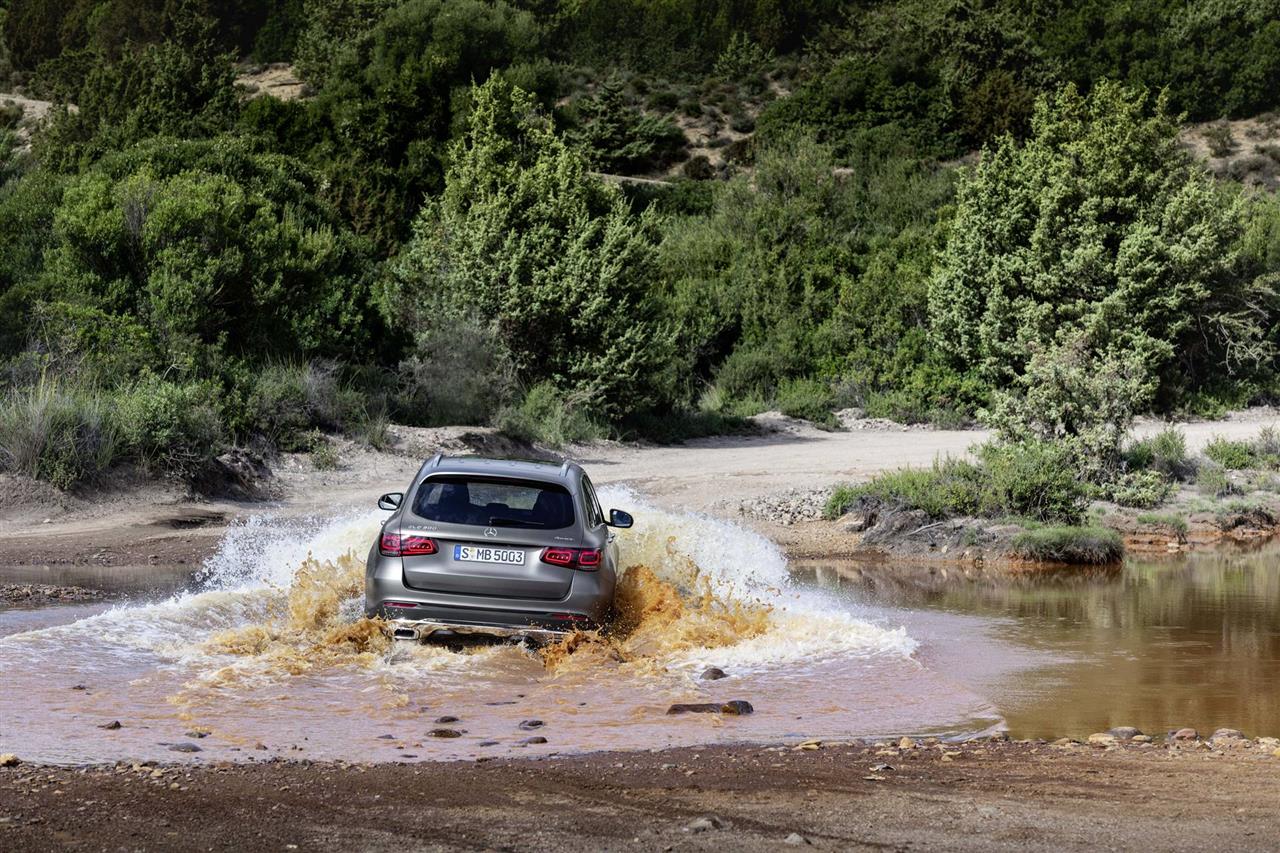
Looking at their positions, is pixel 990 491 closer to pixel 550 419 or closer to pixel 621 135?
pixel 550 419

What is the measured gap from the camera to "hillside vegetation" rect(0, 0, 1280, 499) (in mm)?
25688

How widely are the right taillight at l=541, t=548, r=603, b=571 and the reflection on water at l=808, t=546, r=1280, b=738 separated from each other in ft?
9.66

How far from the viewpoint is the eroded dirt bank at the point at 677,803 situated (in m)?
6.40

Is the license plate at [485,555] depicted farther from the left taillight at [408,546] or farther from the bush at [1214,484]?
the bush at [1214,484]

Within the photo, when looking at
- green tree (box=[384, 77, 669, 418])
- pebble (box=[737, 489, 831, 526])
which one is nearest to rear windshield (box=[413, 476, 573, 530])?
pebble (box=[737, 489, 831, 526])

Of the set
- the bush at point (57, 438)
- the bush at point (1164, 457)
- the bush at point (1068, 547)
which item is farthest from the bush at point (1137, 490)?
the bush at point (57, 438)

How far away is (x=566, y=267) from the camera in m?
34.0

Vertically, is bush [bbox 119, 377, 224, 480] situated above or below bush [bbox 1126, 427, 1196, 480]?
→ above

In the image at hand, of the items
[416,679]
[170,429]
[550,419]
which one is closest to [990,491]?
[170,429]

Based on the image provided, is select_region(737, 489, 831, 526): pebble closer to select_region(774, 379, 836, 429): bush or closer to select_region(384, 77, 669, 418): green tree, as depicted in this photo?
Answer: select_region(384, 77, 669, 418): green tree

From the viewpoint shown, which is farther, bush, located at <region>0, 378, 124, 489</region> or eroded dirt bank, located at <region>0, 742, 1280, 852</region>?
bush, located at <region>0, 378, 124, 489</region>

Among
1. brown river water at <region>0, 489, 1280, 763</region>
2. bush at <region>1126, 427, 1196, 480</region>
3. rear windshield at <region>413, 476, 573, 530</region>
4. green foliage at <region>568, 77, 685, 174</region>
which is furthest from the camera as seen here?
green foliage at <region>568, 77, 685, 174</region>

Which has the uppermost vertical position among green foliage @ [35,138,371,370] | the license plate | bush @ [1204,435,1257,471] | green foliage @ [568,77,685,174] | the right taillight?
green foliage @ [568,77,685,174]

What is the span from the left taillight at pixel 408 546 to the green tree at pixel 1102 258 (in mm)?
26780
